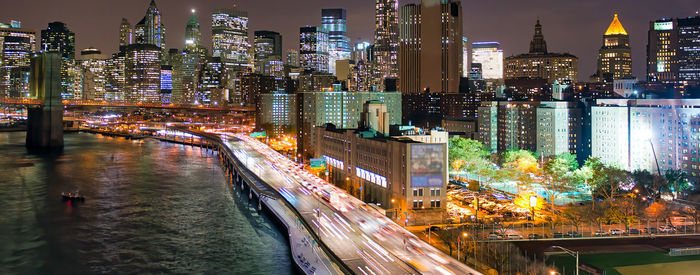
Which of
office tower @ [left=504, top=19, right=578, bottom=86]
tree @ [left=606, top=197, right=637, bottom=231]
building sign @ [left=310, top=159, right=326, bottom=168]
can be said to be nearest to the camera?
tree @ [left=606, top=197, right=637, bottom=231]

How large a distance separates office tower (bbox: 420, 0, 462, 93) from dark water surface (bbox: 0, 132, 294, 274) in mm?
88995

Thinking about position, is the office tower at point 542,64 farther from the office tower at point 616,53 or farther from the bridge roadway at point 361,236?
the bridge roadway at point 361,236

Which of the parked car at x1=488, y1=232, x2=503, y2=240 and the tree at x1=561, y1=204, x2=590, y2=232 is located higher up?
the tree at x1=561, y1=204, x2=590, y2=232

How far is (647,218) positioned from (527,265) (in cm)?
1601

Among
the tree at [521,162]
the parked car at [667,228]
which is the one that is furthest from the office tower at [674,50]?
the parked car at [667,228]

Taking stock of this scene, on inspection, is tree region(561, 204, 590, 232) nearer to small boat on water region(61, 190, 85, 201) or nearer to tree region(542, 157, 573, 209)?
tree region(542, 157, 573, 209)

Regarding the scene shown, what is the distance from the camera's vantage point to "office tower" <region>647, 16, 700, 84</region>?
112 m

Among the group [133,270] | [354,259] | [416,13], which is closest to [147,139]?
[416,13]

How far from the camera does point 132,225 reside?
41.0 metres

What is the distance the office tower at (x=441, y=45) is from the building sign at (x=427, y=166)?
108 m

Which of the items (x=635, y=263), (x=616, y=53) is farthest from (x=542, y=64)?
(x=635, y=263)

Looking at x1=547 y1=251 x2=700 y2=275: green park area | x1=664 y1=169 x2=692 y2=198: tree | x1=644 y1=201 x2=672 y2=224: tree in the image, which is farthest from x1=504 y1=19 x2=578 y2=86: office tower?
x1=547 y1=251 x2=700 y2=275: green park area

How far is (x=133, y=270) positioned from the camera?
31.1m

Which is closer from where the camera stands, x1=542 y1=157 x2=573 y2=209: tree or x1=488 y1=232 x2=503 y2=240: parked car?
x1=488 y1=232 x2=503 y2=240: parked car
